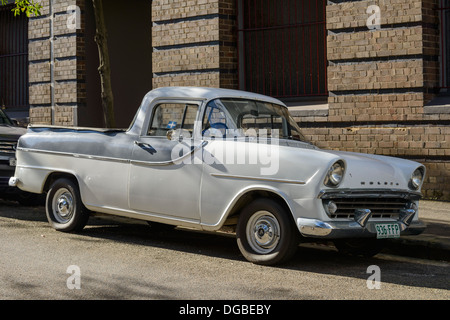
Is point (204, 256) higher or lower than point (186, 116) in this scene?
lower

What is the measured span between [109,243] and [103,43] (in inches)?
146

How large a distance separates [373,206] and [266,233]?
3.41ft

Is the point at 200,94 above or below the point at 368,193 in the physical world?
above

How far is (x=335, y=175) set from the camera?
675 centimetres

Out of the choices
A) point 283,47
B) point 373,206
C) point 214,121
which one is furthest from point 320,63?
point 373,206

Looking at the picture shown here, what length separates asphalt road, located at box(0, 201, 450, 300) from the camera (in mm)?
5930

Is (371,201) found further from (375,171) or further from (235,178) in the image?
(235,178)

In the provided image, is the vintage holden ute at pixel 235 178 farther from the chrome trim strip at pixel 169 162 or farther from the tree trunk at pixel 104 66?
the tree trunk at pixel 104 66

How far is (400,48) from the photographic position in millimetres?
11461

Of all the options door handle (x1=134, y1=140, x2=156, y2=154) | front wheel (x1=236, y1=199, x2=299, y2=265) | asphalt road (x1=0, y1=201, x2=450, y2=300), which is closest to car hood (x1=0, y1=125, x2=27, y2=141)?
asphalt road (x1=0, y1=201, x2=450, y2=300)

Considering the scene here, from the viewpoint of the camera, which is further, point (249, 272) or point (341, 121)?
point (341, 121)
